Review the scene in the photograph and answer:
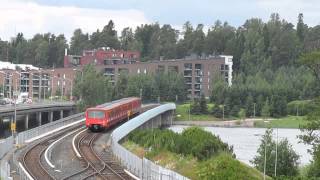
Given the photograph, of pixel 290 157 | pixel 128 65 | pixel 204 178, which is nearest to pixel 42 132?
pixel 290 157

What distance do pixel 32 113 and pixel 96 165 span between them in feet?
237

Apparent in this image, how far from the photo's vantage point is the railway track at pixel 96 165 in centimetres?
3906

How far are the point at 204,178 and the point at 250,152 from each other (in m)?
51.9

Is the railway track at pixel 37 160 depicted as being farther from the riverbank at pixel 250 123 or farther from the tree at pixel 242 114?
the tree at pixel 242 114

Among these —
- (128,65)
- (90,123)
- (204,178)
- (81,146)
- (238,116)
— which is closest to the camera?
(204,178)

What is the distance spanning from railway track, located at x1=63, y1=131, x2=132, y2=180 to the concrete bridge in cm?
4438

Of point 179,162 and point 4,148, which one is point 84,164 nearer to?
point 179,162

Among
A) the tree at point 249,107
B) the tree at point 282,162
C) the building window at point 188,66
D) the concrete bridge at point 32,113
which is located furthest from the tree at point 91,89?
the tree at point 282,162

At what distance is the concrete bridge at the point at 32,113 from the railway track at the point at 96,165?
44375 millimetres

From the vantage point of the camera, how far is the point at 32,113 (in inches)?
4483

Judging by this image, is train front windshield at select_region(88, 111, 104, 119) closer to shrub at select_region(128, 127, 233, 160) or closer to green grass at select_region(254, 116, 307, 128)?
shrub at select_region(128, 127, 233, 160)

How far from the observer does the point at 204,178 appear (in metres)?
31.4

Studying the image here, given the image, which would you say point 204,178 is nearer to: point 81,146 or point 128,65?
point 81,146

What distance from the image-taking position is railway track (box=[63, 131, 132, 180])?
1538 inches
